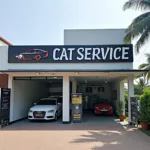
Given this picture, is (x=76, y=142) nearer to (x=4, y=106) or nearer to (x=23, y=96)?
(x=4, y=106)

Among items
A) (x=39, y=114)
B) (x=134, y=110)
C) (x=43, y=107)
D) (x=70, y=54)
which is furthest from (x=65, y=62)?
(x=134, y=110)

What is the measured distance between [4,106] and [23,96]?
11.9 ft

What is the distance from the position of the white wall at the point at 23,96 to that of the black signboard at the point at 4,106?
1103 mm

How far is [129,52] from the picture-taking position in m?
14.8

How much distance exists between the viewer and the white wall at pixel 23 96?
1540cm

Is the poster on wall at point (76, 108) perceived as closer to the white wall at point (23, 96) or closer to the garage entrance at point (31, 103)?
the garage entrance at point (31, 103)

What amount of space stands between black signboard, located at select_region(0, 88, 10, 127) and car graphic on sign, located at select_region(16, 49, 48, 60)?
2.40 meters

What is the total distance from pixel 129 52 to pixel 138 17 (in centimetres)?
223

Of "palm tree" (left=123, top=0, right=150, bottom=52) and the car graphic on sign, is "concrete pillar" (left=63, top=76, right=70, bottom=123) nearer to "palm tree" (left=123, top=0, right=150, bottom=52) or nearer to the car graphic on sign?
the car graphic on sign

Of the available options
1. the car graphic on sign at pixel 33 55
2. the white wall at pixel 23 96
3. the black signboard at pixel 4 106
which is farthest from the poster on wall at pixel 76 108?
the black signboard at pixel 4 106

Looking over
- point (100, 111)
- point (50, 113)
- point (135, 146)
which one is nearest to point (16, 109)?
point (50, 113)

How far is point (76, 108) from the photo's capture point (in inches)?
582

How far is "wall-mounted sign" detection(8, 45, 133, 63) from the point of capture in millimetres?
14797

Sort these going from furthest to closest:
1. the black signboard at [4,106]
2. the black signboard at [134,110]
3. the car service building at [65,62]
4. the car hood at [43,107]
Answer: the car hood at [43,107], the car service building at [65,62], the black signboard at [134,110], the black signboard at [4,106]
